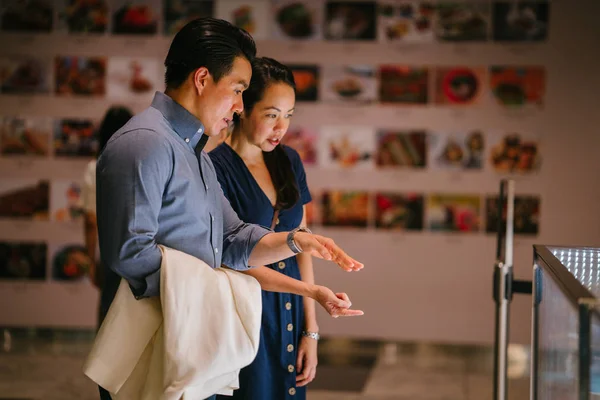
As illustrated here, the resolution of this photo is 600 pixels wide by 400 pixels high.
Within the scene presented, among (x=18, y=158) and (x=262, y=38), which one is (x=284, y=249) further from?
(x=18, y=158)

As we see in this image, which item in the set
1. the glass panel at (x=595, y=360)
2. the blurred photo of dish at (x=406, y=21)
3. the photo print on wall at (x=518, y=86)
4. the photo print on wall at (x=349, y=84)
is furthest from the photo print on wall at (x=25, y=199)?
the glass panel at (x=595, y=360)

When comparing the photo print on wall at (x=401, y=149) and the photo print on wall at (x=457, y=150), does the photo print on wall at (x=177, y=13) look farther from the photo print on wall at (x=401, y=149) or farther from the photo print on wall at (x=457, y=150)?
the photo print on wall at (x=457, y=150)

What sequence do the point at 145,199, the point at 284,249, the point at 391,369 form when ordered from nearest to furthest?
the point at 145,199
the point at 284,249
the point at 391,369

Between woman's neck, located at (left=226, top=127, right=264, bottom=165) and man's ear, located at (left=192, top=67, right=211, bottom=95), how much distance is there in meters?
0.63

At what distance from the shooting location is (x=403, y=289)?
5844 millimetres

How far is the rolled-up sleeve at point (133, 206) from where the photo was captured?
187cm

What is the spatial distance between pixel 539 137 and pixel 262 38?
1960 mm

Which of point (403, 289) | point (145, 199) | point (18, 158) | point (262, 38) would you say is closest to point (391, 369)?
point (403, 289)

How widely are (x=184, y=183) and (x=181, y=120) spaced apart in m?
0.17

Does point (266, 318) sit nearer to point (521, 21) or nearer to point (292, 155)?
point (292, 155)

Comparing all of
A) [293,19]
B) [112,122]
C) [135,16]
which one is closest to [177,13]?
[135,16]

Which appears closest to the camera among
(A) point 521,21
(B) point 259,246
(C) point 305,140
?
(B) point 259,246

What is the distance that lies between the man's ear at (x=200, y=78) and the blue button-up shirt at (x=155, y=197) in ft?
0.22

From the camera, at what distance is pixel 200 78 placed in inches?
82.5
